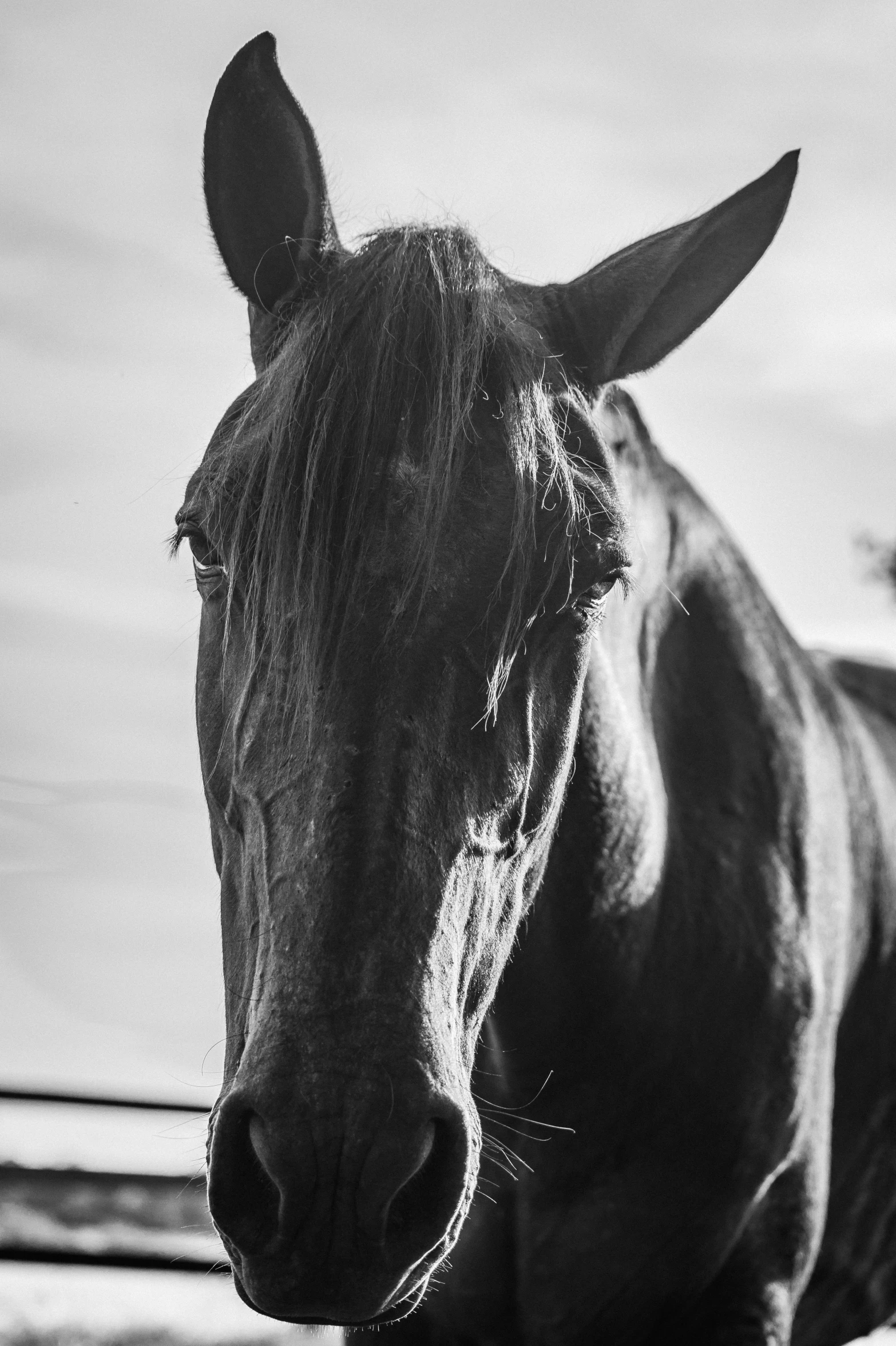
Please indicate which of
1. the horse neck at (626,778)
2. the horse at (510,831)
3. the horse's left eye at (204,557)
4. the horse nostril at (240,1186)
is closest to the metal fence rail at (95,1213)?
the horse at (510,831)

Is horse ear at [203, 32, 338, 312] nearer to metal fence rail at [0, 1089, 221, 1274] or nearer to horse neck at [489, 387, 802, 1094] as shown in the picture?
horse neck at [489, 387, 802, 1094]

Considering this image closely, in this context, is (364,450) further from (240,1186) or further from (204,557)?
(240,1186)

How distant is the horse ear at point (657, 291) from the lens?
7.33 feet

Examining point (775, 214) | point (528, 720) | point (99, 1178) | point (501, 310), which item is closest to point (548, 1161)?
point (528, 720)

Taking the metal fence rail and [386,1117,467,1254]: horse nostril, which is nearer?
[386,1117,467,1254]: horse nostril

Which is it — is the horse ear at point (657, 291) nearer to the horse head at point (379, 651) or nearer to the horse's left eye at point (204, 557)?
the horse head at point (379, 651)

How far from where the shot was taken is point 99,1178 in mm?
6770

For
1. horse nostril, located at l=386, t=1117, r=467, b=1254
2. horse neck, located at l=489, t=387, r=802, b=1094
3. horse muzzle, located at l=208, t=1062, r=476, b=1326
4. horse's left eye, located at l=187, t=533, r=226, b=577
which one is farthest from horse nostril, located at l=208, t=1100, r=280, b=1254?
horse neck, located at l=489, t=387, r=802, b=1094

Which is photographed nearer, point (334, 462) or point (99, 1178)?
point (334, 462)

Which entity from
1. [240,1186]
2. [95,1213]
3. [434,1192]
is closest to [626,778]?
[434,1192]

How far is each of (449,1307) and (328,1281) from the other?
132 cm

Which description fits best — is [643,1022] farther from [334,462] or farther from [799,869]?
[334,462]

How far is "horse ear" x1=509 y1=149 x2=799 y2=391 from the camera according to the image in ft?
7.33

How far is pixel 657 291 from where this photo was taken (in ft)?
7.35
